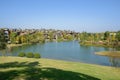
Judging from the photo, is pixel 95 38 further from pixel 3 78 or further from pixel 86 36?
pixel 3 78

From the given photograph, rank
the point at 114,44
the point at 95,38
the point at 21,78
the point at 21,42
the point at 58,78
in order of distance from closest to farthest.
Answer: the point at 21,78 → the point at 58,78 → the point at 114,44 → the point at 21,42 → the point at 95,38

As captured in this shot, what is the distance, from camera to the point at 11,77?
11219mm

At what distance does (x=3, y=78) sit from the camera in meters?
11.2

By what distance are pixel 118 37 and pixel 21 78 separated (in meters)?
114

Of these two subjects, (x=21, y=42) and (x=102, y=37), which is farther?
(x=102, y=37)

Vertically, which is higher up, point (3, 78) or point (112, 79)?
point (3, 78)

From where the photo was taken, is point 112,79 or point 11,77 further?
point 112,79

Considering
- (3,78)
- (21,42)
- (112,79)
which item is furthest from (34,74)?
(21,42)

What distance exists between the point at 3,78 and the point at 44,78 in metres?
2.33

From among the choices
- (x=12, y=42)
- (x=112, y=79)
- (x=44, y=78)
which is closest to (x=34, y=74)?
(x=44, y=78)

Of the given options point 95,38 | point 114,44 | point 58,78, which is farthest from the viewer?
point 95,38

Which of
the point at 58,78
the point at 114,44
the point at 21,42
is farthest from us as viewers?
the point at 21,42

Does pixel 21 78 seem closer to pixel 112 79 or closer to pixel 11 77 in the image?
pixel 11 77

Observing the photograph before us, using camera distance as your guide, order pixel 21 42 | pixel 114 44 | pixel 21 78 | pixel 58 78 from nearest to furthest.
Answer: pixel 21 78 < pixel 58 78 < pixel 114 44 < pixel 21 42
